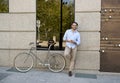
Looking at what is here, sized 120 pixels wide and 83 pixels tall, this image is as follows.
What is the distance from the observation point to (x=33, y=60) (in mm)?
9875

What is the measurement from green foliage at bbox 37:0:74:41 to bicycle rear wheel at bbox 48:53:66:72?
0.86 m

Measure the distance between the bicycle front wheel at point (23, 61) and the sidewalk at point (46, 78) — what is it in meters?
0.51

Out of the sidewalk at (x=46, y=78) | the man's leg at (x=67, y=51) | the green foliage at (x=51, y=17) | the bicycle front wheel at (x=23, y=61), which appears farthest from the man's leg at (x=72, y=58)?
the bicycle front wheel at (x=23, y=61)

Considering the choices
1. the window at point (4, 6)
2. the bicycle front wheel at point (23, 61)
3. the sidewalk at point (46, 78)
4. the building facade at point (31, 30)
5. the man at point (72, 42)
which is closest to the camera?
the sidewalk at point (46, 78)

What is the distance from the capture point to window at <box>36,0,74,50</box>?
9859 millimetres

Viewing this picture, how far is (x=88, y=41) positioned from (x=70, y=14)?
1.34 m

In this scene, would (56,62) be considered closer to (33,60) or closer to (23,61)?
(33,60)

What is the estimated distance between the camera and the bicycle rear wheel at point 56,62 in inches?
375

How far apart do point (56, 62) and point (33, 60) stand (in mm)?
987

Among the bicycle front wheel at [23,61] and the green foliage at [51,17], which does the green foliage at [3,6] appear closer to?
the green foliage at [51,17]

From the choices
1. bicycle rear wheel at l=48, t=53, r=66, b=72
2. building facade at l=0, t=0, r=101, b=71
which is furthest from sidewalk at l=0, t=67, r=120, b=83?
building facade at l=0, t=0, r=101, b=71

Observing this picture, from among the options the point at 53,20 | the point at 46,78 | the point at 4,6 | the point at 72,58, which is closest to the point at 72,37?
the point at 72,58

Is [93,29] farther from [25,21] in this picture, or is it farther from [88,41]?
[25,21]

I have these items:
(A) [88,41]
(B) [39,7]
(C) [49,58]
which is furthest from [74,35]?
(B) [39,7]
